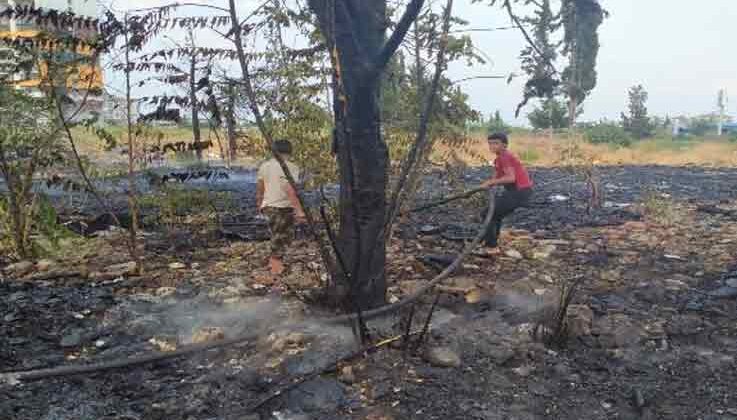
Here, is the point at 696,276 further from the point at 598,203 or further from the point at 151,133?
the point at 151,133

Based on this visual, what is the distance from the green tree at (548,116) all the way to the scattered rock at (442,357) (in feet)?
79.5

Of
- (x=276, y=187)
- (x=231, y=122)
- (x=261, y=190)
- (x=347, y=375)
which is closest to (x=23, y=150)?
(x=231, y=122)

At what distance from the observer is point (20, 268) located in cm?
561

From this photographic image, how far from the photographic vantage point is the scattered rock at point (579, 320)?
405 cm

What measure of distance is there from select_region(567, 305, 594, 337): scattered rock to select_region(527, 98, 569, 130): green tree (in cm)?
2316

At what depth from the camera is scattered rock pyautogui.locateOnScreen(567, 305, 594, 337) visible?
405 cm

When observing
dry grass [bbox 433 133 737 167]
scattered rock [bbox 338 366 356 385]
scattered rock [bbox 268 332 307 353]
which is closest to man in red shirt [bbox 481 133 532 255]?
scattered rock [bbox 268 332 307 353]

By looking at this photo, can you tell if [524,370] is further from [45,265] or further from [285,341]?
[45,265]

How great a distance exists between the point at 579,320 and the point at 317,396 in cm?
187

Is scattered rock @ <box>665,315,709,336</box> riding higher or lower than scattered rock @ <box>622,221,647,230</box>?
lower

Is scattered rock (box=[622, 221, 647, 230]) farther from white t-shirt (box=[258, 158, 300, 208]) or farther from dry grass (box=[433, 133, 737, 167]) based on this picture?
dry grass (box=[433, 133, 737, 167])

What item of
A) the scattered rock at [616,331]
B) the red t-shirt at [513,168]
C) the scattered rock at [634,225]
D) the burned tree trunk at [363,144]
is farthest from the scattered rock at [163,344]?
the scattered rock at [634,225]

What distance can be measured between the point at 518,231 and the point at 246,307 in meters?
3.92

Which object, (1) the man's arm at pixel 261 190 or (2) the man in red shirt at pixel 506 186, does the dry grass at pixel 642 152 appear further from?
(1) the man's arm at pixel 261 190
